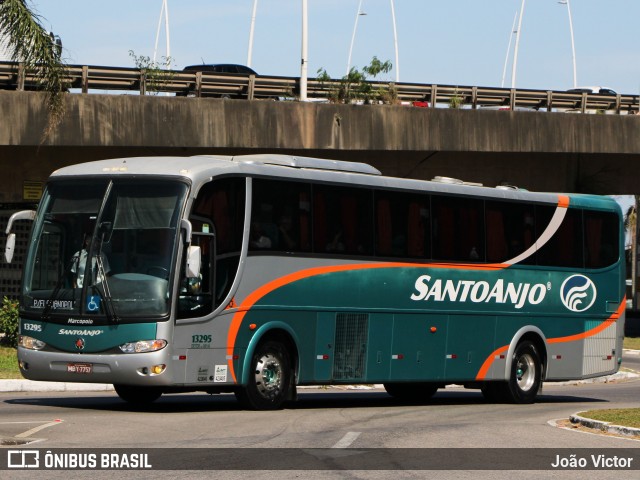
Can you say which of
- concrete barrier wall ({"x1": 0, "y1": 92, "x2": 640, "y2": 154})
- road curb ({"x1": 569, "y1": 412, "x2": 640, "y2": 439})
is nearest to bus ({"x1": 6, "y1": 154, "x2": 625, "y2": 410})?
road curb ({"x1": 569, "y1": 412, "x2": 640, "y2": 439})

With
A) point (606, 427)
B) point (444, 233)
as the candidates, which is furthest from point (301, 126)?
point (606, 427)

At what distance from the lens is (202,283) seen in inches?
666

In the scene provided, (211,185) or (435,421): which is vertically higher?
(211,185)

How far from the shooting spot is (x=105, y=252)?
16.6 metres

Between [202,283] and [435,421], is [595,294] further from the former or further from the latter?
[202,283]

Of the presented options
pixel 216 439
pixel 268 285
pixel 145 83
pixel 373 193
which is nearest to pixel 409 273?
pixel 373 193

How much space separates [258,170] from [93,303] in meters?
3.07

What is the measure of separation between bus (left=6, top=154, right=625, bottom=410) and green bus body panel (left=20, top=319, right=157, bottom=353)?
23 millimetres

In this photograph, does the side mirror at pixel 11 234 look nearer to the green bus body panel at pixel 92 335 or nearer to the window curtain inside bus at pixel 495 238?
the green bus body panel at pixel 92 335

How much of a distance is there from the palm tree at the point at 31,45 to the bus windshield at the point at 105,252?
39.0ft

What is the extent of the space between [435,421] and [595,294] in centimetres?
789

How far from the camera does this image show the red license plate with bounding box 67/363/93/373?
646 inches

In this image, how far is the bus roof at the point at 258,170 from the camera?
1709cm

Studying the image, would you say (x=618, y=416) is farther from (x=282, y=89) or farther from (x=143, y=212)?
(x=282, y=89)
